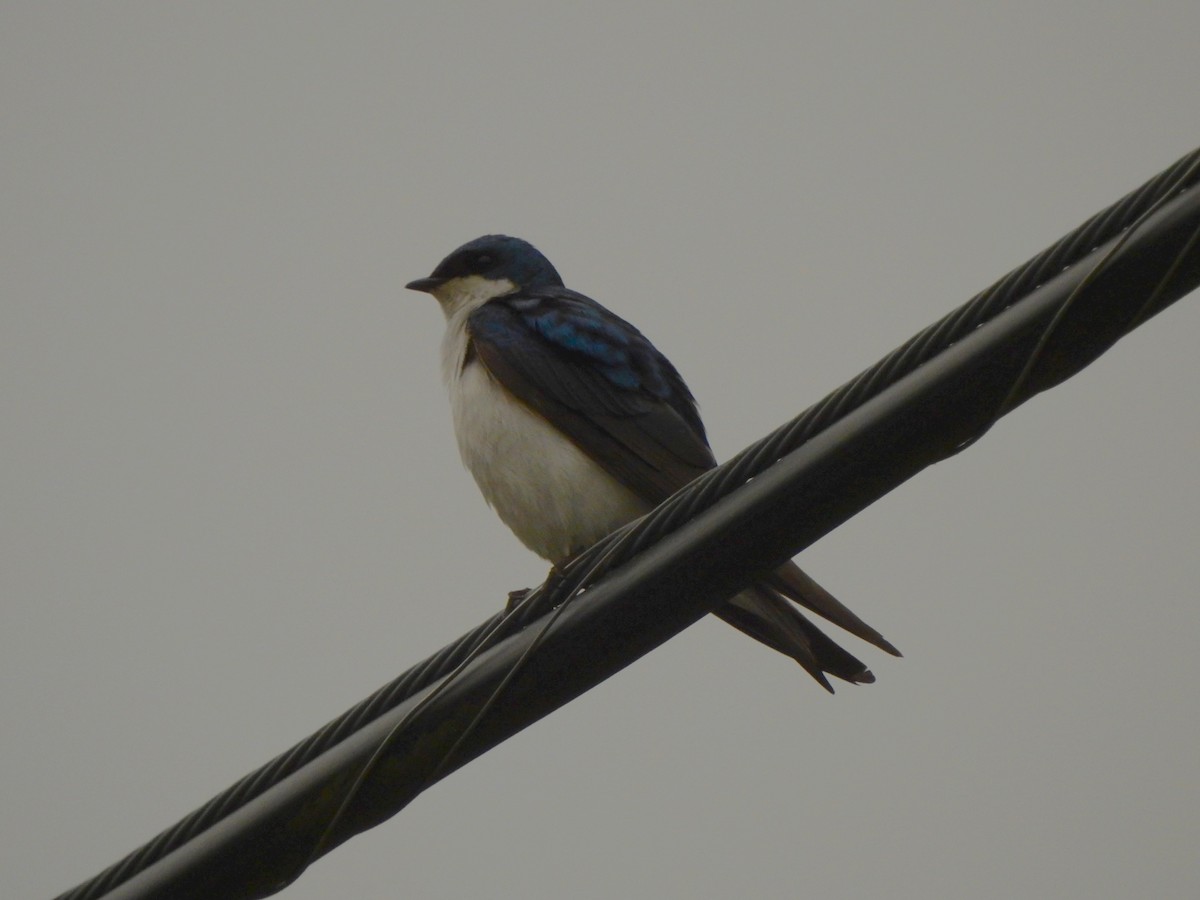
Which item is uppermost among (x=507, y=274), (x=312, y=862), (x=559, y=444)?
(x=507, y=274)

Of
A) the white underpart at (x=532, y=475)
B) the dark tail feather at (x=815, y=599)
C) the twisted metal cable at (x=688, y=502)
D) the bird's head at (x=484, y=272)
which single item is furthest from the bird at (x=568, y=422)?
the twisted metal cable at (x=688, y=502)

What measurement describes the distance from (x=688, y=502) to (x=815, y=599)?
3.34 ft

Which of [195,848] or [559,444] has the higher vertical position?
[559,444]

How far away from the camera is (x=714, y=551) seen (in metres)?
2.94

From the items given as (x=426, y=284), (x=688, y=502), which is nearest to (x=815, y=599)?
(x=688, y=502)

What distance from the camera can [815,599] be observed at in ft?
12.7

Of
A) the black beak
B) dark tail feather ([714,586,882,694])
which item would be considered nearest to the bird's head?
the black beak

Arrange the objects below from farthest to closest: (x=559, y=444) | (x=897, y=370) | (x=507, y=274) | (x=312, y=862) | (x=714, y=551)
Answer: (x=507, y=274)
(x=559, y=444)
(x=312, y=862)
(x=714, y=551)
(x=897, y=370)

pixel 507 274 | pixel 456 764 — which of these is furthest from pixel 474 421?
pixel 456 764

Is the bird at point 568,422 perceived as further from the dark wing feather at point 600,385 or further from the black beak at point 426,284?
the black beak at point 426,284

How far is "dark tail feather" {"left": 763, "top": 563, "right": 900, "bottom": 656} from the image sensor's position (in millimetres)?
3729

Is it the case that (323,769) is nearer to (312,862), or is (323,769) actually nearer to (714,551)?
(312,862)

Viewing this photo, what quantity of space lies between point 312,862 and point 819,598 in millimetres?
1491

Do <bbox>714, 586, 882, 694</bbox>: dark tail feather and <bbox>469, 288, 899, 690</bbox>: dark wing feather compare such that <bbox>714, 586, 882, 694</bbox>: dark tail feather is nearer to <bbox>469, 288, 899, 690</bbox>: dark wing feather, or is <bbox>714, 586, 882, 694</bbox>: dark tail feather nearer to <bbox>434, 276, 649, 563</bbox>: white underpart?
<bbox>469, 288, 899, 690</bbox>: dark wing feather
